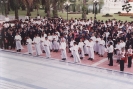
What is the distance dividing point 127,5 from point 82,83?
16.8 metres

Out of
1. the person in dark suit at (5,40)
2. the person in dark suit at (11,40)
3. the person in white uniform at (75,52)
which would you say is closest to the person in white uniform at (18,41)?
the person in dark suit at (11,40)

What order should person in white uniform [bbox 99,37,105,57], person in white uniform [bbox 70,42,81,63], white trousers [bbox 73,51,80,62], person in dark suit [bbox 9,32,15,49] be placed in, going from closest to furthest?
person in white uniform [bbox 70,42,81,63]
white trousers [bbox 73,51,80,62]
person in white uniform [bbox 99,37,105,57]
person in dark suit [bbox 9,32,15,49]

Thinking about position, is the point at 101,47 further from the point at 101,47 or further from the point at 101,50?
the point at 101,50

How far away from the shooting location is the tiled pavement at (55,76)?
33.0 ft

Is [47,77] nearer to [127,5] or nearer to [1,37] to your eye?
[1,37]

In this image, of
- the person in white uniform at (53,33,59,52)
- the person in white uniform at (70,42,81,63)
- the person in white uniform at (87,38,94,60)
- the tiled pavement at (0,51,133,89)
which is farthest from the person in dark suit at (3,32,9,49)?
the person in white uniform at (87,38,94,60)

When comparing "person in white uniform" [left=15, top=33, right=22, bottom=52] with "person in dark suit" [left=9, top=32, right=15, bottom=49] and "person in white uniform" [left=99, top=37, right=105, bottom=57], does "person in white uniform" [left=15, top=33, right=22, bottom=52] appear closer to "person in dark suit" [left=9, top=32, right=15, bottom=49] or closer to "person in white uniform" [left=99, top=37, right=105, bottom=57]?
"person in dark suit" [left=9, top=32, right=15, bottom=49]

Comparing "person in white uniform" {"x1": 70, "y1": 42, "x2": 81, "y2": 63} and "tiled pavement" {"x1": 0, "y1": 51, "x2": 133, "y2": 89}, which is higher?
"person in white uniform" {"x1": 70, "y1": 42, "x2": 81, "y2": 63}

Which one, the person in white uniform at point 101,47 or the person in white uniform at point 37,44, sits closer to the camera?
the person in white uniform at point 101,47

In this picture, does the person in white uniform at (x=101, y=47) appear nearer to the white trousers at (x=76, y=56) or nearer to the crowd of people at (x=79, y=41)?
the crowd of people at (x=79, y=41)

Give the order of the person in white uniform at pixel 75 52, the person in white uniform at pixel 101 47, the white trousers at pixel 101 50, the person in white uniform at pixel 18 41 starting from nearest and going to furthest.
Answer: the person in white uniform at pixel 75 52 → the person in white uniform at pixel 101 47 → the white trousers at pixel 101 50 → the person in white uniform at pixel 18 41

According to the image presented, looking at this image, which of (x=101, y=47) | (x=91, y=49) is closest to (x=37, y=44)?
(x=91, y=49)

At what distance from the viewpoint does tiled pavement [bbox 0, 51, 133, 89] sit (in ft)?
33.0

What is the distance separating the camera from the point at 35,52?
51.3 ft
